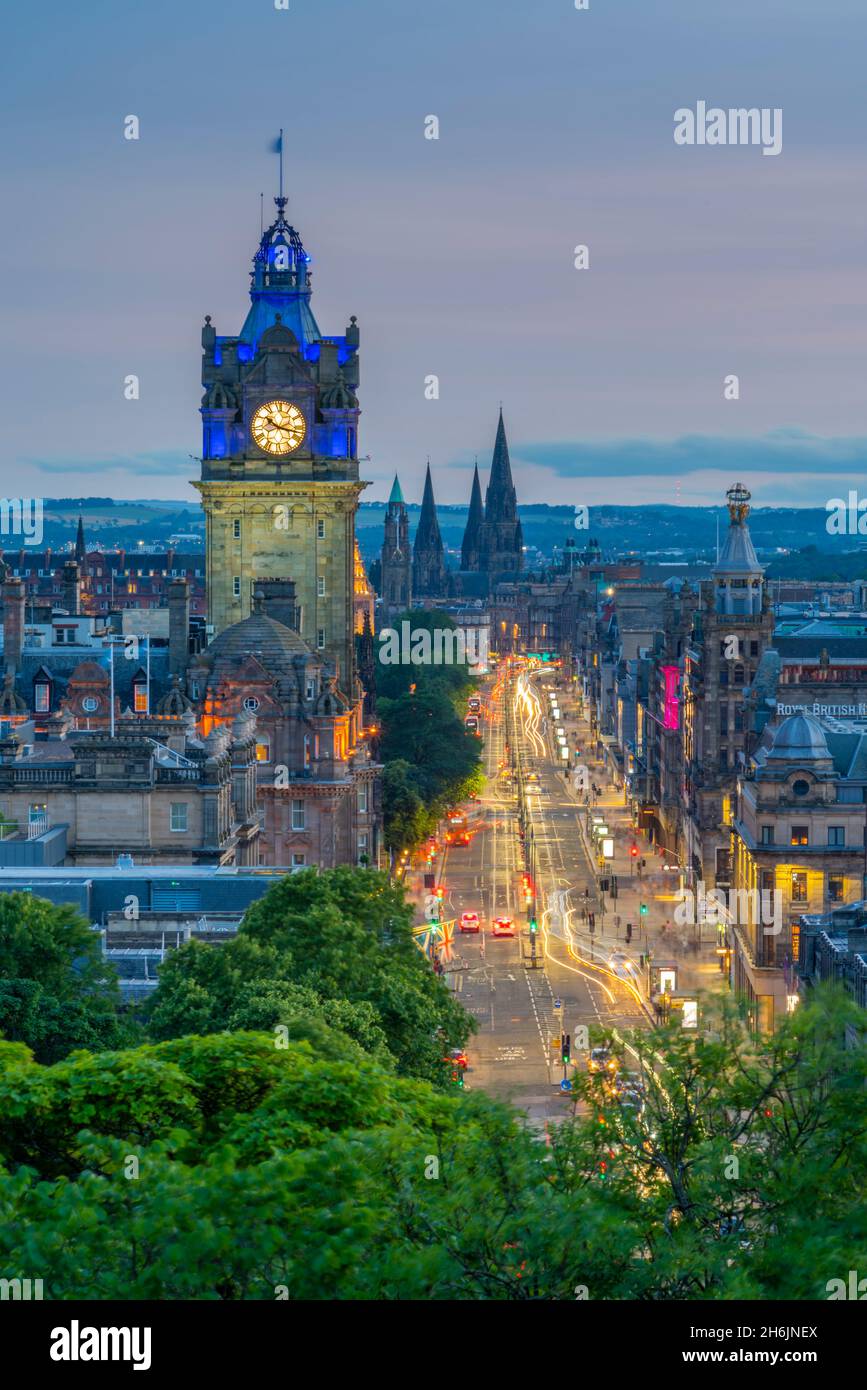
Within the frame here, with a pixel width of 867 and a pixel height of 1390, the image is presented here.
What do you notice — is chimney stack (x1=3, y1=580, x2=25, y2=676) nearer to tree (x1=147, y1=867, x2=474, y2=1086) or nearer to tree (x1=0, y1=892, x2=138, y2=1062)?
tree (x1=147, y1=867, x2=474, y2=1086)

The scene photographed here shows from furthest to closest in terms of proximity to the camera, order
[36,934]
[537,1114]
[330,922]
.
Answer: [537,1114]
[330,922]
[36,934]

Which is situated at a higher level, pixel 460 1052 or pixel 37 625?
pixel 37 625

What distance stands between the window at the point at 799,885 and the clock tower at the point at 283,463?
155 ft

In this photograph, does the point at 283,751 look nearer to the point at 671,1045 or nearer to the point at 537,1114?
the point at 537,1114

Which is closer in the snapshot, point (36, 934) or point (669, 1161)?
point (669, 1161)

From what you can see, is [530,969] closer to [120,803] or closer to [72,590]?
[120,803]

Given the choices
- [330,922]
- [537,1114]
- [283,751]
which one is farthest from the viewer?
[283,751]

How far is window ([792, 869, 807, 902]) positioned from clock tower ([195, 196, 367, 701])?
4738cm

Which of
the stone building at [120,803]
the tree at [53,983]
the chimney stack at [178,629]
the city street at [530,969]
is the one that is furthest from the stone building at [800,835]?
the tree at [53,983]

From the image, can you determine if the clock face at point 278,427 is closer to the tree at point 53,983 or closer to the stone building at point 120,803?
the stone building at point 120,803

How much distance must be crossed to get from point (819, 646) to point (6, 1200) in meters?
100.0

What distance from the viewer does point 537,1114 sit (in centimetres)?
7912
